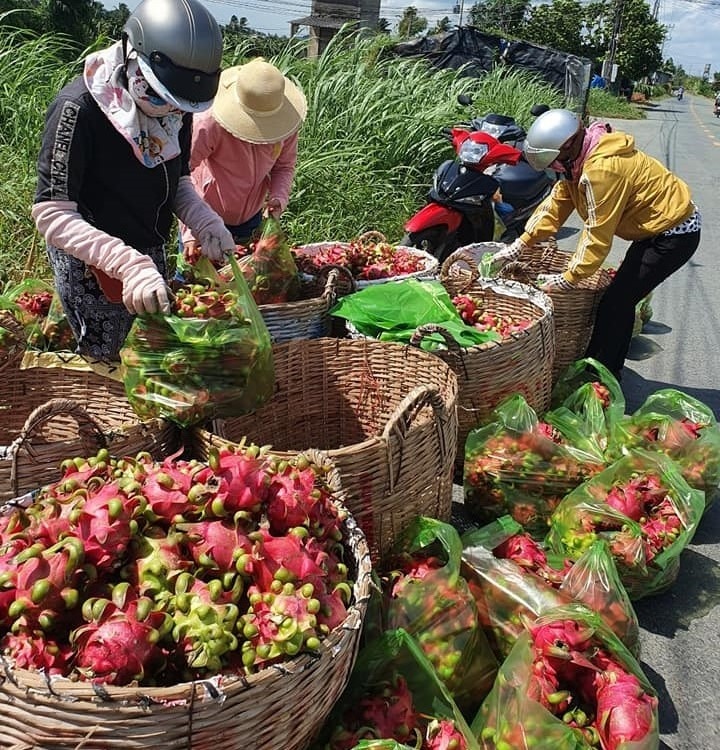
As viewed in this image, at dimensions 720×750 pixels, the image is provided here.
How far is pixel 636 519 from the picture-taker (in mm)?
2635

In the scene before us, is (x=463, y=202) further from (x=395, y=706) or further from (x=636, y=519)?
(x=395, y=706)

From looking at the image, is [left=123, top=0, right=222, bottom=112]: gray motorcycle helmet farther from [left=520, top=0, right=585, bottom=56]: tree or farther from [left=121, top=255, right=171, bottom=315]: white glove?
[left=520, top=0, right=585, bottom=56]: tree

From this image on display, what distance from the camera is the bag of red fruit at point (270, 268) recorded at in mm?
3088

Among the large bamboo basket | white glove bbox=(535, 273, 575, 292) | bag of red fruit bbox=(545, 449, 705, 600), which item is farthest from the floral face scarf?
white glove bbox=(535, 273, 575, 292)

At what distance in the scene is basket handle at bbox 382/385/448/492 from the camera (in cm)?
205

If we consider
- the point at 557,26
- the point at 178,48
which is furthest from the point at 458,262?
the point at 557,26

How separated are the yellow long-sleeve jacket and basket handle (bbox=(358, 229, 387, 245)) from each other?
1082mm

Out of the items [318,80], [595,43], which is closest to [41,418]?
[318,80]

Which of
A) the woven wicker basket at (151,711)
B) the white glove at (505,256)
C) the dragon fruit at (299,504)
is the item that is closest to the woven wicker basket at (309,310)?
the white glove at (505,256)

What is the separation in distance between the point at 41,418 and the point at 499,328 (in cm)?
Result: 219

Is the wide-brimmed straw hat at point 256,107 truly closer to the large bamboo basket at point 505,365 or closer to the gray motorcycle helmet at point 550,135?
the large bamboo basket at point 505,365

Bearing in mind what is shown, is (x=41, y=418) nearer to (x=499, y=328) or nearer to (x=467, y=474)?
(x=467, y=474)

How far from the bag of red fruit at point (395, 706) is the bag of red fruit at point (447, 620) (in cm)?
Answer: 11

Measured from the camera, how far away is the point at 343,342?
2957mm
